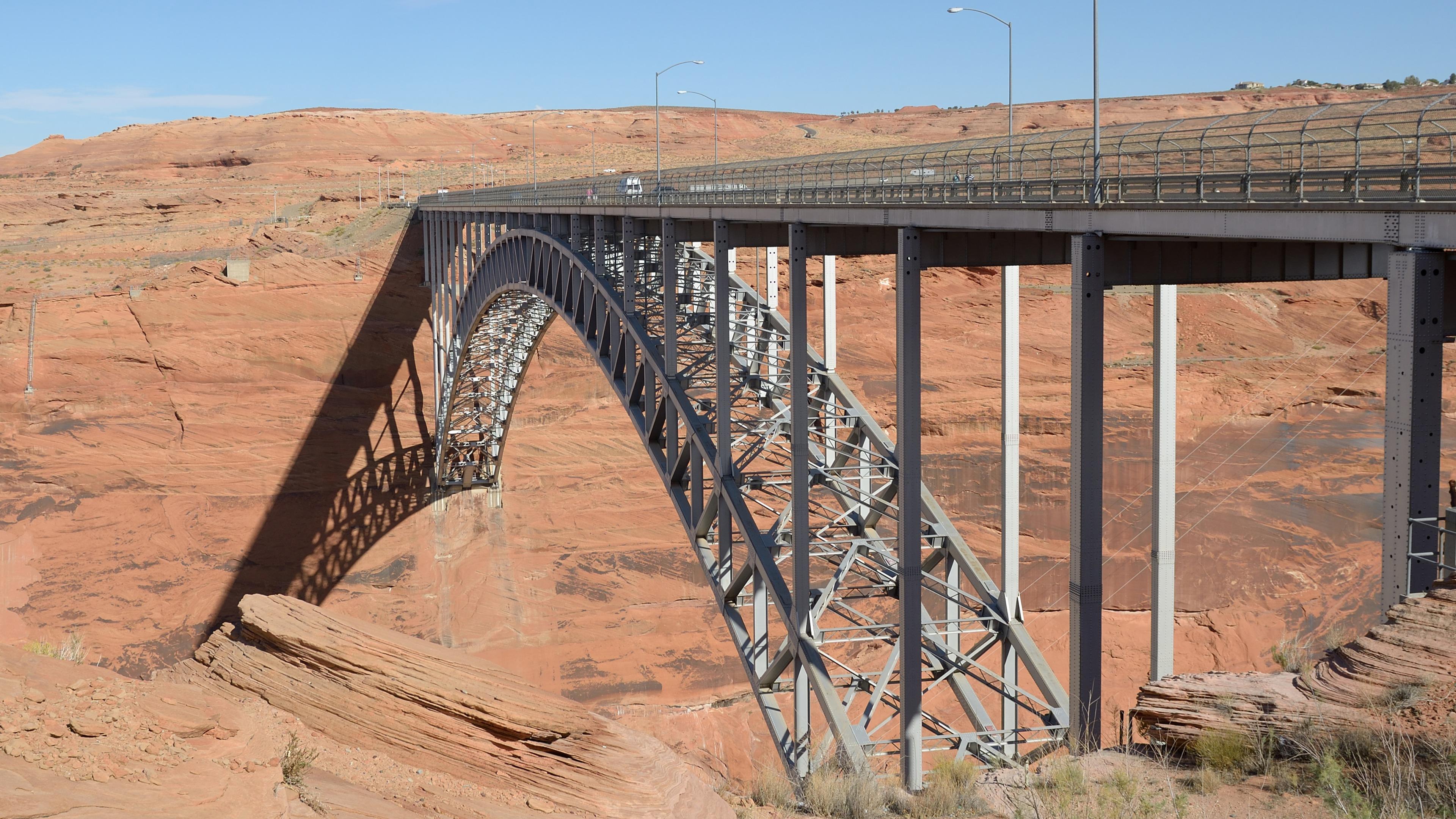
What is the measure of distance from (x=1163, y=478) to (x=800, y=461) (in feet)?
18.5

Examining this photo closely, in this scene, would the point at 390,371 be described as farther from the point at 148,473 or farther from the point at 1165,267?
the point at 1165,267

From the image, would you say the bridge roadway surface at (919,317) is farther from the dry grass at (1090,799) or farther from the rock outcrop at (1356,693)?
the dry grass at (1090,799)

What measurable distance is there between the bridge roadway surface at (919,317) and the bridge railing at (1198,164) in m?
0.03

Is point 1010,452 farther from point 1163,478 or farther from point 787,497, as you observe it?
point 787,497

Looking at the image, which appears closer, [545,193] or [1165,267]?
[1165,267]

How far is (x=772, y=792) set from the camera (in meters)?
10.5

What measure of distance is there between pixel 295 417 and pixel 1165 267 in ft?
115

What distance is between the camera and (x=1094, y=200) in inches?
411

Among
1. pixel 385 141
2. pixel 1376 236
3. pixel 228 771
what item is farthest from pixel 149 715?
pixel 385 141

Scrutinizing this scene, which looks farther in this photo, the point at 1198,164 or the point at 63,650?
the point at 63,650

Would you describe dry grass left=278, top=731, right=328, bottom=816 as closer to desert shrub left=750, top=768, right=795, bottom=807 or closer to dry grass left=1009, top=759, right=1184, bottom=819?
desert shrub left=750, top=768, right=795, bottom=807

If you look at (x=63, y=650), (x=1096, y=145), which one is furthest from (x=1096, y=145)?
(x=63, y=650)

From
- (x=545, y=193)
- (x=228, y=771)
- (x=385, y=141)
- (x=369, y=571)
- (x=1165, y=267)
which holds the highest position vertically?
(x=385, y=141)

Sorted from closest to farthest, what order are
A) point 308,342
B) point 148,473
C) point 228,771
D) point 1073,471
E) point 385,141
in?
point 228,771, point 1073,471, point 148,473, point 308,342, point 385,141
